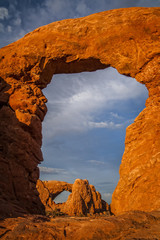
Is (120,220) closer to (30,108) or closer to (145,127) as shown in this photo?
(145,127)

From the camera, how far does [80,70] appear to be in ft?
28.4

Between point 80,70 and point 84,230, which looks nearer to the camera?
point 84,230

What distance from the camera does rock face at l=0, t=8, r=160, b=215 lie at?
5.89m

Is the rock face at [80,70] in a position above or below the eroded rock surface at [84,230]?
above

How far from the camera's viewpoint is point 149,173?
18.5 ft

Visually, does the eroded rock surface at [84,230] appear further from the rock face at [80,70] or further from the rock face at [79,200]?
the rock face at [79,200]

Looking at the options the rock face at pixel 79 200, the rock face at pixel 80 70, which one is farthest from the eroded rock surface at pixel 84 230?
the rock face at pixel 79 200

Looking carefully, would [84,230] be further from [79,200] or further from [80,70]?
[79,200]

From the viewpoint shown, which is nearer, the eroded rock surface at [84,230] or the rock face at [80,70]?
the eroded rock surface at [84,230]

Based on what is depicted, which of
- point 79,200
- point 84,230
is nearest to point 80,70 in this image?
point 84,230

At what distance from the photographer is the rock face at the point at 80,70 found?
589cm

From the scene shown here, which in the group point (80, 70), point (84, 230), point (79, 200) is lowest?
point (79, 200)

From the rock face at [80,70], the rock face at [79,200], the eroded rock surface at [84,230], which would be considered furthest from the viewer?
the rock face at [79,200]

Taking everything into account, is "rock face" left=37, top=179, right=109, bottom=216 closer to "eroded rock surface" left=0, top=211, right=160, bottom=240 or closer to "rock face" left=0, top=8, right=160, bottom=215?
"rock face" left=0, top=8, right=160, bottom=215
